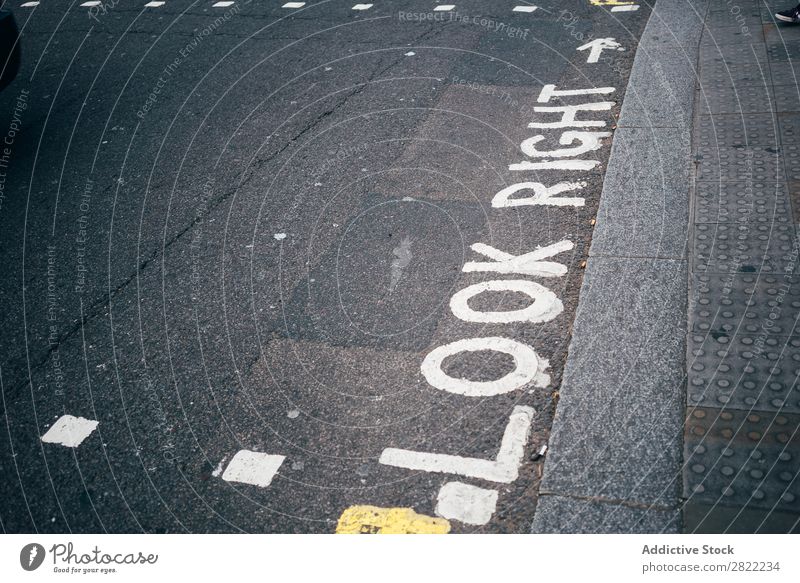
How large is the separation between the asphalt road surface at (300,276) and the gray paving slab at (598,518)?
69mm

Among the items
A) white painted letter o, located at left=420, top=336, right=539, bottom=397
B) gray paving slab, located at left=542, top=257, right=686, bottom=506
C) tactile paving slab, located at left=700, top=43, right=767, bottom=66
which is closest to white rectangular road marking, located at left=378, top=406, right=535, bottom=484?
gray paving slab, located at left=542, top=257, right=686, bottom=506

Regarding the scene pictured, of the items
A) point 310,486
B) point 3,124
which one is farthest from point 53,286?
point 3,124

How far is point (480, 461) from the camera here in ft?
9.44

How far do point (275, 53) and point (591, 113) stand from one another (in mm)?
3389

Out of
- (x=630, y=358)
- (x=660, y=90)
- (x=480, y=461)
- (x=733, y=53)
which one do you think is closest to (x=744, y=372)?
(x=630, y=358)

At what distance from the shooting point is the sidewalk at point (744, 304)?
103 inches

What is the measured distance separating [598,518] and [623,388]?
691 millimetres

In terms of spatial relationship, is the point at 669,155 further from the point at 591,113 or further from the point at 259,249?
the point at 259,249

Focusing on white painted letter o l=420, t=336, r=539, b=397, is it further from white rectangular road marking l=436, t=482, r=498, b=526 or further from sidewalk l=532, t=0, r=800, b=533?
white rectangular road marking l=436, t=482, r=498, b=526

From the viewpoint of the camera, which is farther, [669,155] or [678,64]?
[678,64]

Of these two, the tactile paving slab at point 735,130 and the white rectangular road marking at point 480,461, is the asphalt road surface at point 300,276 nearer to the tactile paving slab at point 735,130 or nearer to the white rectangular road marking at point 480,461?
the white rectangular road marking at point 480,461

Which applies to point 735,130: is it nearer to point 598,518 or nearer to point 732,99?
point 732,99

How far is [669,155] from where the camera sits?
4824mm

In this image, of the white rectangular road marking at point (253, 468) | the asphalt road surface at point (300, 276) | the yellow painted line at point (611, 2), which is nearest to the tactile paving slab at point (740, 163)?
the asphalt road surface at point (300, 276)
